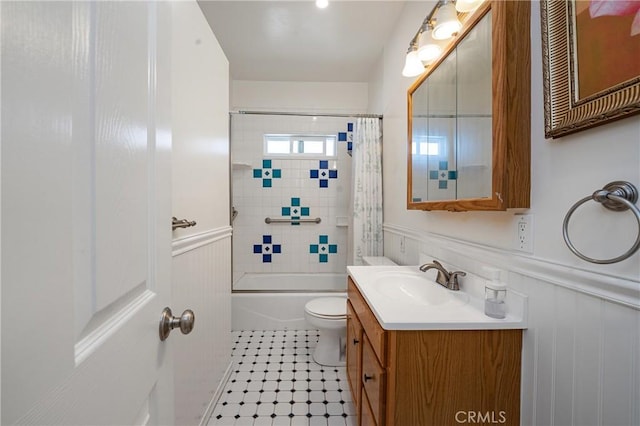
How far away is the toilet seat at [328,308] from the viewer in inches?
76.4

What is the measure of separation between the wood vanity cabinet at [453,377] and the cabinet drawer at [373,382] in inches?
1.4

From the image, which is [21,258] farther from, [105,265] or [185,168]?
[185,168]

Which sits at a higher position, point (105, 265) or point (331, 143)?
point (331, 143)

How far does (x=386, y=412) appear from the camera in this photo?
34.4 inches

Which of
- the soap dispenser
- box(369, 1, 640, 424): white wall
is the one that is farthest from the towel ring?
the soap dispenser

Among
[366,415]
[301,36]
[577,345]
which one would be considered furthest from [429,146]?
[301,36]

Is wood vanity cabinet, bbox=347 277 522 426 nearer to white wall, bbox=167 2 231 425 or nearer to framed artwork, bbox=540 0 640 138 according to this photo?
framed artwork, bbox=540 0 640 138

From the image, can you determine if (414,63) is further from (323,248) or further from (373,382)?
(323,248)

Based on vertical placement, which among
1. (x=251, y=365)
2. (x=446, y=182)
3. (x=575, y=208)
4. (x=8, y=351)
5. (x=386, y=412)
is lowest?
(x=251, y=365)

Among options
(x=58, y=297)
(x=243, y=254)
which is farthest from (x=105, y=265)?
(x=243, y=254)

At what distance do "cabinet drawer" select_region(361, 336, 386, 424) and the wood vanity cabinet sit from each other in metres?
0.04

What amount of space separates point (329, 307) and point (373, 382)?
1097 millimetres

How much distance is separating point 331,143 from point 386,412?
9.18 feet

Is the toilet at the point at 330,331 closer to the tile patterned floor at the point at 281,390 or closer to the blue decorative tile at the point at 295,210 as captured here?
the tile patterned floor at the point at 281,390
